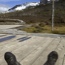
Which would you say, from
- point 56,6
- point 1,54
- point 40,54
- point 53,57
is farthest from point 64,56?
point 56,6

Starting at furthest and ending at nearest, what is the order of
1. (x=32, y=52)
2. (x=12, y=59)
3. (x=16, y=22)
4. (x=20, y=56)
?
(x=16, y=22)
(x=32, y=52)
(x=20, y=56)
(x=12, y=59)

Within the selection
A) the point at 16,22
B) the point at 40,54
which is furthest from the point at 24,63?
the point at 16,22

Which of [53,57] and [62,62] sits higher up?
[53,57]

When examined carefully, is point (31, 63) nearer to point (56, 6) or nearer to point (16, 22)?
point (16, 22)

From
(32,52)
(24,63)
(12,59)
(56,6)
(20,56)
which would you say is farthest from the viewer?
(56,6)

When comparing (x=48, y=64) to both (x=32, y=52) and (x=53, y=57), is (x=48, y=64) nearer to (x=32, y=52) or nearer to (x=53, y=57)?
(x=53, y=57)

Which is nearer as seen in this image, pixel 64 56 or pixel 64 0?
pixel 64 56

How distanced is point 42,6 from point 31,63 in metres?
40.2

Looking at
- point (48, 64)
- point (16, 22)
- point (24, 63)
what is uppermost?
point (48, 64)

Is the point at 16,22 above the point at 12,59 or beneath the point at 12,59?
beneath

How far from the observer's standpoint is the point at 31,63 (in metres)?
5.88

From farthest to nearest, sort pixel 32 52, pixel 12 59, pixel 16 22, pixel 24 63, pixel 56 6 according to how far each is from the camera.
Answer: pixel 56 6, pixel 16 22, pixel 32 52, pixel 24 63, pixel 12 59

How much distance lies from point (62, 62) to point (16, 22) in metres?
20.8

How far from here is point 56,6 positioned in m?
43.4
